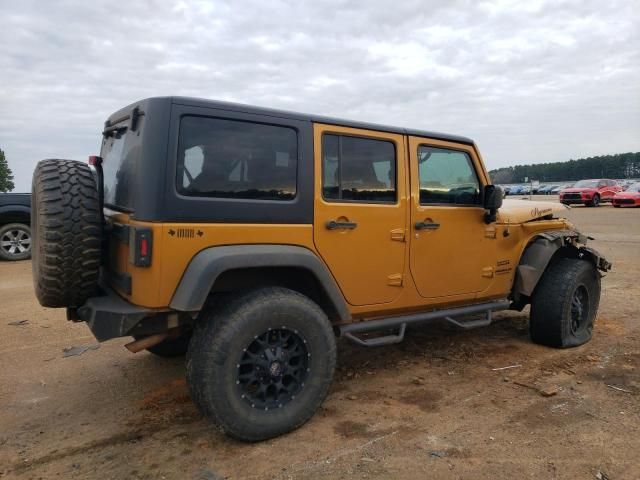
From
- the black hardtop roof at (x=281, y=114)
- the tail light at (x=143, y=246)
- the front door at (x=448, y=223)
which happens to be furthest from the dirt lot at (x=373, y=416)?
the black hardtop roof at (x=281, y=114)

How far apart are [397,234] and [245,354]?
1.41 meters

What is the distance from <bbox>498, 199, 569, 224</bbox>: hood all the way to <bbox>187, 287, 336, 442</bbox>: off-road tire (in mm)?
2129

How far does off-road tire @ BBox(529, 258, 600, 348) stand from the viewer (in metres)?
4.54

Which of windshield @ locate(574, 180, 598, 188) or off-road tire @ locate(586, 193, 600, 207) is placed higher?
windshield @ locate(574, 180, 598, 188)

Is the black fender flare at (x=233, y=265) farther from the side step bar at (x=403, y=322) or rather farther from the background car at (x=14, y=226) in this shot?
the background car at (x=14, y=226)

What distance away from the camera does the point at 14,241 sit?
32.1 feet

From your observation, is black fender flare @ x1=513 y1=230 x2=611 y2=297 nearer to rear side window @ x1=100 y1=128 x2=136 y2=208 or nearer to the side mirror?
the side mirror

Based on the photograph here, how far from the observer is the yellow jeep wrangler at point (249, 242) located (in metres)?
2.77

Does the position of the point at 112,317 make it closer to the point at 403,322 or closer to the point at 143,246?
the point at 143,246

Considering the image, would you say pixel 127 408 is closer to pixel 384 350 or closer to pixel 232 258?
pixel 232 258

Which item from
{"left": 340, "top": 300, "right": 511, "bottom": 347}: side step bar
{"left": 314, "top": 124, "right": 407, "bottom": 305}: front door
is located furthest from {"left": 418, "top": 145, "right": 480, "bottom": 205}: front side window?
{"left": 340, "top": 300, "right": 511, "bottom": 347}: side step bar

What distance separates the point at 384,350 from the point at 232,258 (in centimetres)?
233

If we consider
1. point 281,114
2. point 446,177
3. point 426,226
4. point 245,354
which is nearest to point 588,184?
point 446,177

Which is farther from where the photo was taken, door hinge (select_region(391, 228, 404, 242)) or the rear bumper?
door hinge (select_region(391, 228, 404, 242))
